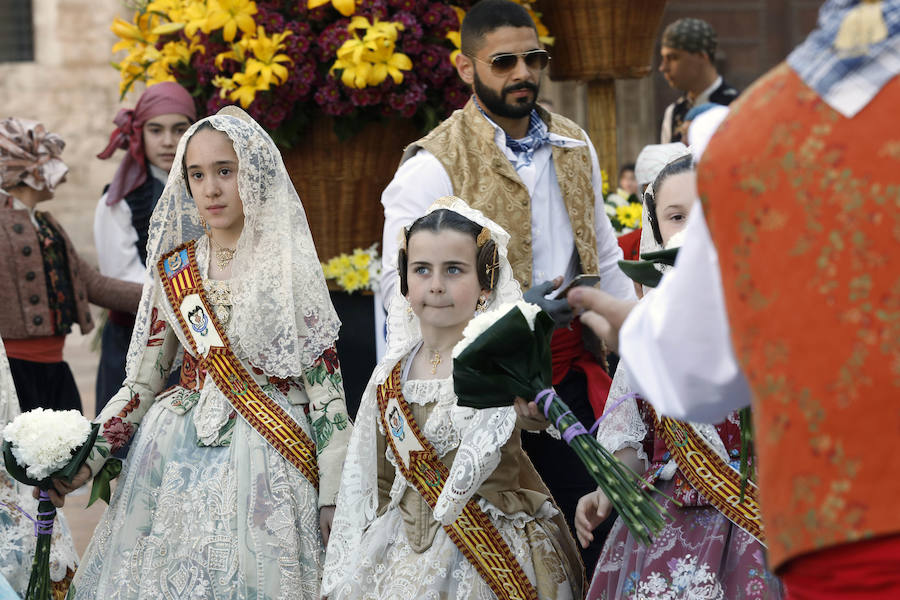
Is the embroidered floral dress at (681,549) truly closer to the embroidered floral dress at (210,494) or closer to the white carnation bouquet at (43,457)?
the embroidered floral dress at (210,494)

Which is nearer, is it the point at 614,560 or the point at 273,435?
the point at 614,560

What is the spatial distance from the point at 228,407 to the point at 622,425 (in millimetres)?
1174

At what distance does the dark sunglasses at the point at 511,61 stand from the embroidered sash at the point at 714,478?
1534 millimetres

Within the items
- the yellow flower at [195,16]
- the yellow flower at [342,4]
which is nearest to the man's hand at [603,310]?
the yellow flower at [342,4]

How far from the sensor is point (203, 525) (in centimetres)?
373

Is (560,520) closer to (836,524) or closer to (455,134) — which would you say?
(455,134)

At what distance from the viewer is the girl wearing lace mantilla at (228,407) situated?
147 inches

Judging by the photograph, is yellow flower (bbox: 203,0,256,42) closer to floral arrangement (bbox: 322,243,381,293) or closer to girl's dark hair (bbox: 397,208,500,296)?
floral arrangement (bbox: 322,243,381,293)

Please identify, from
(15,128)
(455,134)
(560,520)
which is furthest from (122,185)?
(560,520)

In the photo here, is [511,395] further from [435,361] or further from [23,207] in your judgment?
[23,207]

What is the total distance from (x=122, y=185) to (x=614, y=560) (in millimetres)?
3158

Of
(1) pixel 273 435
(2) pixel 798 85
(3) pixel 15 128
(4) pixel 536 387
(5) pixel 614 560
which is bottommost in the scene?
(5) pixel 614 560

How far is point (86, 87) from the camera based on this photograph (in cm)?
1341

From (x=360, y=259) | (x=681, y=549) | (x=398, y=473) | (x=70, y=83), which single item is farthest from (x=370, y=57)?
(x=70, y=83)
